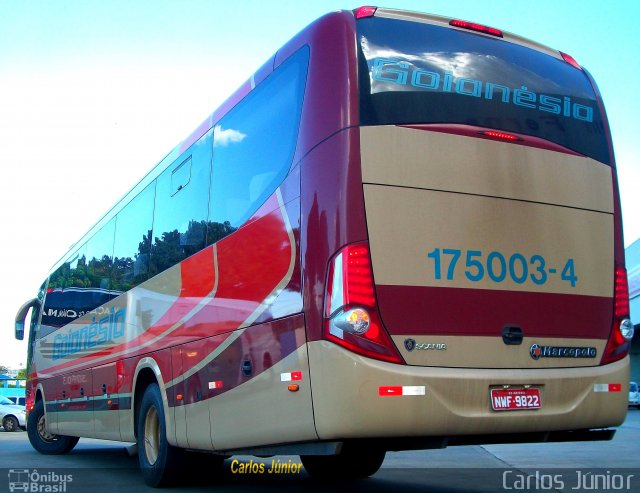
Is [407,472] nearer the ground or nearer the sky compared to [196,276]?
nearer the ground

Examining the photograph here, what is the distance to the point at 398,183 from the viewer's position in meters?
5.77

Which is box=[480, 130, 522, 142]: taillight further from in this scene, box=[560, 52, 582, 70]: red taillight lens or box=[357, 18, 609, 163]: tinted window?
box=[560, 52, 582, 70]: red taillight lens

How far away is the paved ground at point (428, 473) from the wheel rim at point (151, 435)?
37 cm

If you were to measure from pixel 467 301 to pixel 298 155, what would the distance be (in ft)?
5.66

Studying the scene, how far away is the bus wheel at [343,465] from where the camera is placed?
895cm

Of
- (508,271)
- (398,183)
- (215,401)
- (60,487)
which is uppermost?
(398,183)

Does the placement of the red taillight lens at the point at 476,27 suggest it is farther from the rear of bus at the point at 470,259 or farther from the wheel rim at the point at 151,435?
the wheel rim at the point at 151,435

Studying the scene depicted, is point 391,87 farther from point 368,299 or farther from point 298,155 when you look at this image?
point 368,299

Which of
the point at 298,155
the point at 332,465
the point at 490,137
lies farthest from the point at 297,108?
the point at 332,465

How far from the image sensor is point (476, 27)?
22.0 feet

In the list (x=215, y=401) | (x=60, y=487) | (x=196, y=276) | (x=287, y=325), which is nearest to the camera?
(x=287, y=325)

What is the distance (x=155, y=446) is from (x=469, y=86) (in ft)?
17.0
